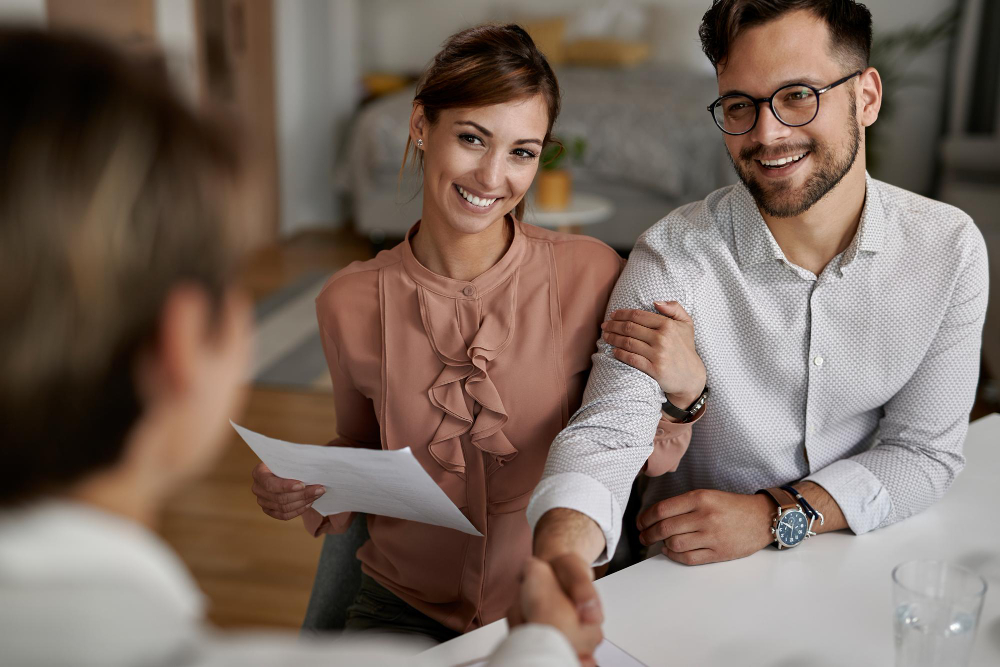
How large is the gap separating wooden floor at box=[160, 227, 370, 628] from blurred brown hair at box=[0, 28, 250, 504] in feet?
5.87

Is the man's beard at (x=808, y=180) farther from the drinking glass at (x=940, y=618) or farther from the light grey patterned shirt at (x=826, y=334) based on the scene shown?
the drinking glass at (x=940, y=618)

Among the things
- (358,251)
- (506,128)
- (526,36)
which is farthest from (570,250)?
(358,251)

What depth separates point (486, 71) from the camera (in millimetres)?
1310

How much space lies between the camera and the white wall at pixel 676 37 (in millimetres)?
5809

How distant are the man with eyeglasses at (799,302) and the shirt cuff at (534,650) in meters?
0.51

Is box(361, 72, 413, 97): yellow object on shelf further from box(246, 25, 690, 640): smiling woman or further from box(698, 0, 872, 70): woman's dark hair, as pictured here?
box(698, 0, 872, 70): woman's dark hair

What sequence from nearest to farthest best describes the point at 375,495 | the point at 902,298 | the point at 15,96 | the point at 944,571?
1. the point at 15,96
2. the point at 944,571
3. the point at 375,495
4. the point at 902,298

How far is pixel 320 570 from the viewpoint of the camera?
4.61 feet

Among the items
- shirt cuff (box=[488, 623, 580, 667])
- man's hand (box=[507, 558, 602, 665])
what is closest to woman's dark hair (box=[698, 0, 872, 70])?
man's hand (box=[507, 558, 602, 665])

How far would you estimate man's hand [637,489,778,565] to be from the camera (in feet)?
3.53

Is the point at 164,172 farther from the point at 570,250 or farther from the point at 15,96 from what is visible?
the point at 570,250

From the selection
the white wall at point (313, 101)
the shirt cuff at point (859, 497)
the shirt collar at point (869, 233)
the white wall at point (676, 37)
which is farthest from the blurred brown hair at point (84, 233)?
the white wall at point (313, 101)

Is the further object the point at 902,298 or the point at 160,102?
the point at 902,298

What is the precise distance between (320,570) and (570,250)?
644mm
